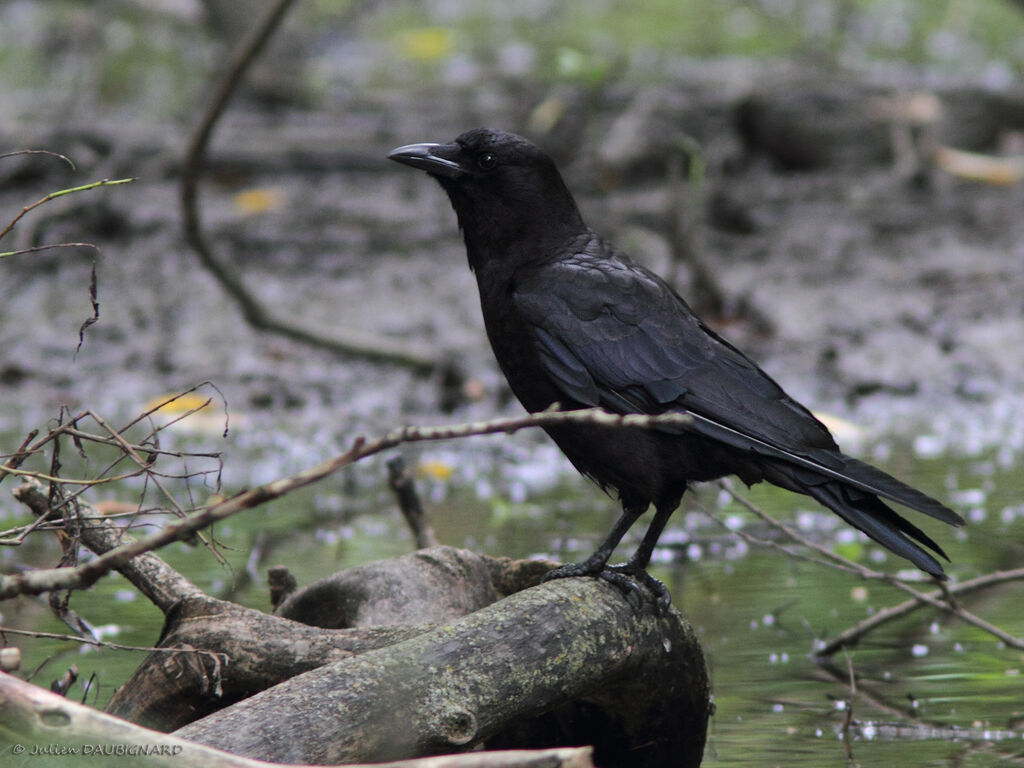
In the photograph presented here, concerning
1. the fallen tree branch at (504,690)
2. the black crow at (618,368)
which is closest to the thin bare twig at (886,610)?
the black crow at (618,368)

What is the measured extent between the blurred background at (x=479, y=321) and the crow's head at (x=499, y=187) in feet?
4.58

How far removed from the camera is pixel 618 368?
3848 millimetres

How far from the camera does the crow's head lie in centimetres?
413

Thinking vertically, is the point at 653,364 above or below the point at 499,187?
below

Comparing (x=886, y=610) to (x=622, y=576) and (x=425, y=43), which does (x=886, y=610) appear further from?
(x=425, y=43)

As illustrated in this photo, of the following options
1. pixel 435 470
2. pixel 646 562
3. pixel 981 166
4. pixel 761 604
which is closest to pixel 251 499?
pixel 646 562

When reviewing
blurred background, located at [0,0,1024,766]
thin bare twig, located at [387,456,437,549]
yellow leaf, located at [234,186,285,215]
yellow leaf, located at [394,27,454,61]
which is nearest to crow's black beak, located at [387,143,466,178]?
thin bare twig, located at [387,456,437,549]

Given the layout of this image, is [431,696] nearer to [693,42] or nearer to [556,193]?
[556,193]

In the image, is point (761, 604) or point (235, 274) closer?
point (761, 604)

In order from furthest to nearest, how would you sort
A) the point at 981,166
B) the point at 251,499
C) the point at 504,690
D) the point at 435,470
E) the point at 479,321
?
the point at 981,166 → the point at 479,321 → the point at 435,470 → the point at 504,690 → the point at 251,499

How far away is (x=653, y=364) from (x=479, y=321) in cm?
514

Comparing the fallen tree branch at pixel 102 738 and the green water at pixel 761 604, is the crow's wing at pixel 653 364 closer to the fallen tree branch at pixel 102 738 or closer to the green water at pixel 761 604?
the green water at pixel 761 604

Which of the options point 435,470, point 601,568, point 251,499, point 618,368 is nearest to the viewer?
point 251,499

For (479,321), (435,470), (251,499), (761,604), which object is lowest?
(435,470)
